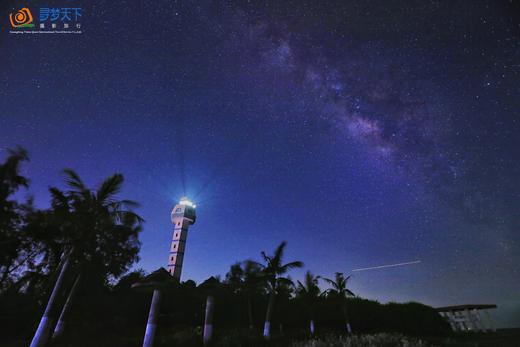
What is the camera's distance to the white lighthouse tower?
59406 mm

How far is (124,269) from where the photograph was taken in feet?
80.7

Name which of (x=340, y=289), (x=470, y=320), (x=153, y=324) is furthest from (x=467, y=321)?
(x=153, y=324)

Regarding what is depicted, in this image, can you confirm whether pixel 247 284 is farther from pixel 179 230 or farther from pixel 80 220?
pixel 179 230

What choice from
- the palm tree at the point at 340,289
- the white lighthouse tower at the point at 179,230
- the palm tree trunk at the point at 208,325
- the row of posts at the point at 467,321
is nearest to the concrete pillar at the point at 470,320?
the row of posts at the point at 467,321

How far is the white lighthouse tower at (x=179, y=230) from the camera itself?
59406 mm

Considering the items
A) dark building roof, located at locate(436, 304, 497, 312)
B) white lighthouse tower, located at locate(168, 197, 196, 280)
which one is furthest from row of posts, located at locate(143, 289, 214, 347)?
white lighthouse tower, located at locate(168, 197, 196, 280)

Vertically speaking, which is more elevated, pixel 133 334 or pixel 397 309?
pixel 397 309

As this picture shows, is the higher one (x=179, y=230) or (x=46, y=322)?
(x=179, y=230)

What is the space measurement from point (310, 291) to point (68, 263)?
22940mm

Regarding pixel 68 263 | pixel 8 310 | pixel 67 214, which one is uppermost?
pixel 67 214

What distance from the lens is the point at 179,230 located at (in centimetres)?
6506

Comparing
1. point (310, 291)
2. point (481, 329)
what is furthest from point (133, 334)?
point (481, 329)

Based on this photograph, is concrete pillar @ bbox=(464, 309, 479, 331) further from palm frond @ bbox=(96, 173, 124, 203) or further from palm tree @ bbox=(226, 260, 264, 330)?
palm frond @ bbox=(96, 173, 124, 203)

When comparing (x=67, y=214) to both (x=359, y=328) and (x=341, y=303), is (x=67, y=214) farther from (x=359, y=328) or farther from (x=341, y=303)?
(x=359, y=328)
